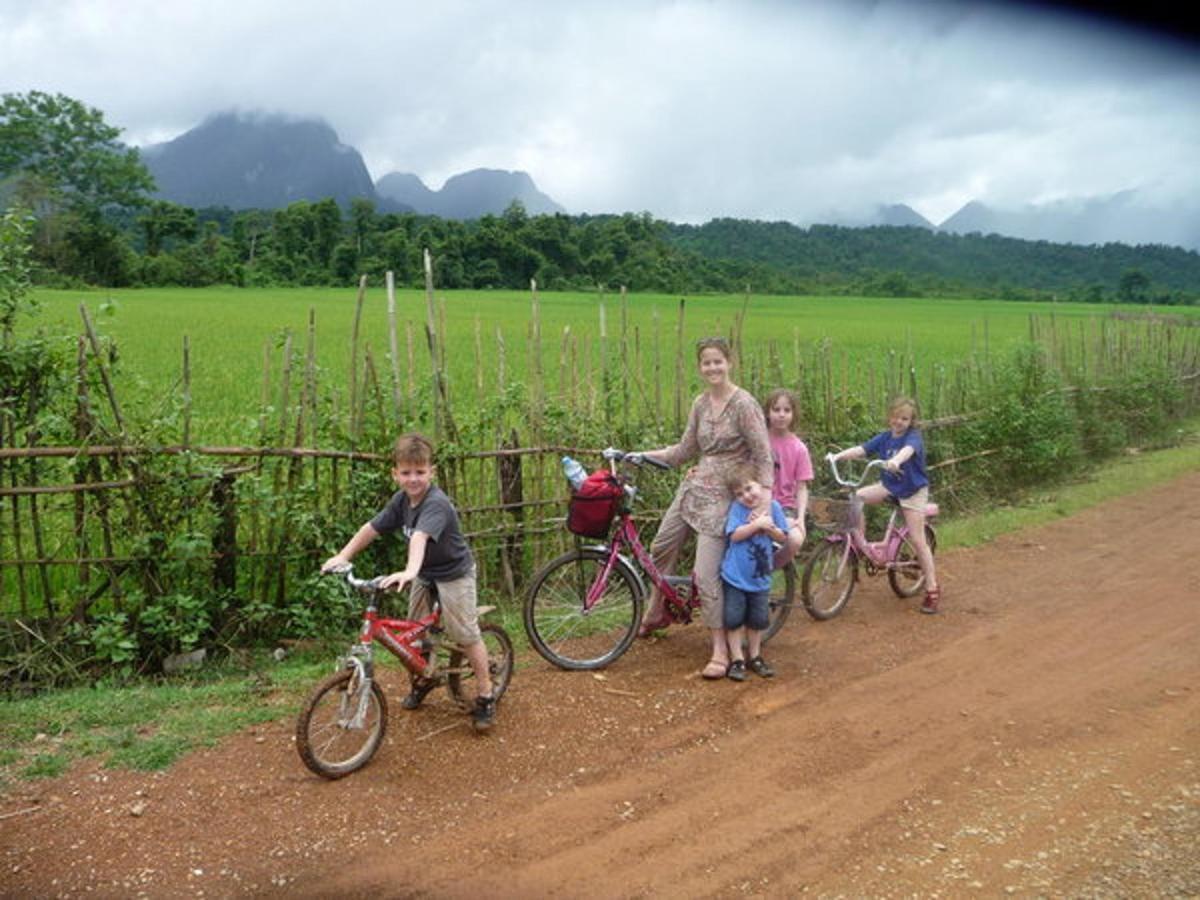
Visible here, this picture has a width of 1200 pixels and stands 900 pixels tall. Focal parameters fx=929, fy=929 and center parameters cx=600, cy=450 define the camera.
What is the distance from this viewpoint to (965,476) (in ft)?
30.5

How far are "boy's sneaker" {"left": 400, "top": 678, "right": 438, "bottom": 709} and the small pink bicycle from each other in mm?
2357

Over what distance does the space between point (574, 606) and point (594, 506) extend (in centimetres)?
58

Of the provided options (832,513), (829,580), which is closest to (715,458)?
(832,513)

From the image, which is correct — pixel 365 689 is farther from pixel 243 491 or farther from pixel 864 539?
pixel 864 539

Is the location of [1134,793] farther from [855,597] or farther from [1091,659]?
[855,597]

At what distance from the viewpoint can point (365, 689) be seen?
3381 millimetres

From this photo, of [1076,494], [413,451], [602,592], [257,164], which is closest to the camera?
[413,451]

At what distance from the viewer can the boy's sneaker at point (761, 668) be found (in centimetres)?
446

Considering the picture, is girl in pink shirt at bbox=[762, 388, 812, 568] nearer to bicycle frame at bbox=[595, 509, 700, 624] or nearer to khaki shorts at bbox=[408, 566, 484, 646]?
bicycle frame at bbox=[595, 509, 700, 624]

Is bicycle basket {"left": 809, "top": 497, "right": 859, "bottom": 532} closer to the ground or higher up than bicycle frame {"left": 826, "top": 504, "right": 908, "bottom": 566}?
higher up

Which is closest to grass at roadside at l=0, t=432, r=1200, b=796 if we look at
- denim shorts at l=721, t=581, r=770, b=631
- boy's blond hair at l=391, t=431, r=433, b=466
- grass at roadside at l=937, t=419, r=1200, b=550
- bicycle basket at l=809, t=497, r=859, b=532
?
denim shorts at l=721, t=581, r=770, b=631

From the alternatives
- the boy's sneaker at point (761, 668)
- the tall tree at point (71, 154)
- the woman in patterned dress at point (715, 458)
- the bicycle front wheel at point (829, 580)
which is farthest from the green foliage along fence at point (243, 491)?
the tall tree at point (71, 154)

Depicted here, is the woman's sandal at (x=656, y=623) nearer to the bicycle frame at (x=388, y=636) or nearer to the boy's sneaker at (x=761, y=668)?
the boy's sneaker at (x=761, y=668)

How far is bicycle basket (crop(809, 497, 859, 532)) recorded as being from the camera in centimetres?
539
